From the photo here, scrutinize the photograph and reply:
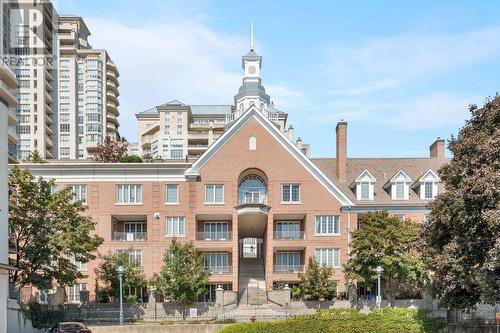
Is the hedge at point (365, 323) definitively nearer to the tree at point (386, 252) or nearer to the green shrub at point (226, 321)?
Answer: the green shrub at point (226, 321)

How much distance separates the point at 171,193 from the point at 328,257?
15905 mm

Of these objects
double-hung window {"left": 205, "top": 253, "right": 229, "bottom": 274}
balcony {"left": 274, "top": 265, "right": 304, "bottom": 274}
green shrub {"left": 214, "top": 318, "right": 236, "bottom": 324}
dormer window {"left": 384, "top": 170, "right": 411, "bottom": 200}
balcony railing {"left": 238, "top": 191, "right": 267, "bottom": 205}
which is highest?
dormer window {"left": 384, "top": 170, "right": 411, "bottom": 200}

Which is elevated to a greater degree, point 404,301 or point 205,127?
point 205,127

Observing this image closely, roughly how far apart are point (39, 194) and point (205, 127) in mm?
84844

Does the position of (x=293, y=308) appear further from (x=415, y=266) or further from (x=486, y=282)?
(x=486, y=282)

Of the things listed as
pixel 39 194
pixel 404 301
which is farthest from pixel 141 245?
pixel 404 301

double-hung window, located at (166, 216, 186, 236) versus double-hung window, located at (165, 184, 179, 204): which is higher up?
double-hung window, located at (165, 184, 179, 204)

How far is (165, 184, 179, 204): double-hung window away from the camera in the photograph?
5869 cm

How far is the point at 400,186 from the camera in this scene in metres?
61.2

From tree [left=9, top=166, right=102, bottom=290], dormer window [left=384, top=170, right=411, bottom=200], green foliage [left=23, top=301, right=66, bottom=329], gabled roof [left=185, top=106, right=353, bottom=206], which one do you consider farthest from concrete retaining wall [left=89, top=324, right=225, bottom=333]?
dormer window [left=384, top=170, right=411, bottom=200]

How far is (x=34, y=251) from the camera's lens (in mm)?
42562

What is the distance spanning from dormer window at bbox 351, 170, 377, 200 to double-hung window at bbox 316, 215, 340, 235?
3720mm

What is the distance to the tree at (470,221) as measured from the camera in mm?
27188

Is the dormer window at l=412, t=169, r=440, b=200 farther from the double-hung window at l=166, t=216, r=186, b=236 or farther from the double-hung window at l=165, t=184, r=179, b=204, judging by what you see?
the double-hung window at l=165, t=184, r=179, b=204
